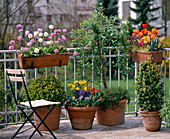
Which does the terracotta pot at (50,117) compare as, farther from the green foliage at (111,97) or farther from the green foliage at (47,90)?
the green foliage at (111,97)

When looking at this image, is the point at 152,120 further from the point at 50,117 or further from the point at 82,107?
the point at 50,117

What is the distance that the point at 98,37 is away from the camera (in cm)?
504

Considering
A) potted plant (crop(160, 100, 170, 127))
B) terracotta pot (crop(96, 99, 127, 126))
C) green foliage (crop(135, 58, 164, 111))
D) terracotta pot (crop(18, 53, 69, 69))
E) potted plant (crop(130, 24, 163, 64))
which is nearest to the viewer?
potted plant (crop(160, 100, 170, 127))

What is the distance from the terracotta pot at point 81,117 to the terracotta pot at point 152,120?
2.45 feet

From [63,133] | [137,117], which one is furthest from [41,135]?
[137,117]

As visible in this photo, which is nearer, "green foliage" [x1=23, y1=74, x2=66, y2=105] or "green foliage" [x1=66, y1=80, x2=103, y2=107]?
"green foliage" [x1=23, y1=74, x2=66, y2=105]

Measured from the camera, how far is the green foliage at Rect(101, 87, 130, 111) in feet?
15.9

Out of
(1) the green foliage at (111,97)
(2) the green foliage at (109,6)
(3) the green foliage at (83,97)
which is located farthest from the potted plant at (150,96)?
(2) the green foliage at (109,6)

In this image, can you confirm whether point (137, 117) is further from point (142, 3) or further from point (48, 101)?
point (142, 3)

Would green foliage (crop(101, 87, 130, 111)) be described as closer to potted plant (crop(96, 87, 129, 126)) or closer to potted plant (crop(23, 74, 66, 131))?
potted plant (crop(96, 87, 129, 126))

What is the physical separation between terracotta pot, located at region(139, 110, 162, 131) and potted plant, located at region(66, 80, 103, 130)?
2.34 ft

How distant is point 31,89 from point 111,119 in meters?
1.35

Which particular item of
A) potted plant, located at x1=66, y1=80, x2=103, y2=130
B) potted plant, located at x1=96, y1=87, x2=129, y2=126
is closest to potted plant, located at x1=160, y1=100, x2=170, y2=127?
potted plant, located at x1=96, y1=87, x2=129, y2=126

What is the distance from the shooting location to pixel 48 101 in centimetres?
446
